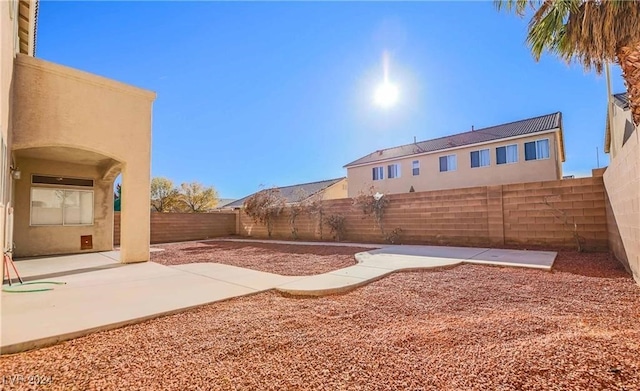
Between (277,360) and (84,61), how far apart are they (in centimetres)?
1042

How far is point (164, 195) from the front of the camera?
89.9 feet

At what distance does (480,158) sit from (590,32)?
47.0 feet

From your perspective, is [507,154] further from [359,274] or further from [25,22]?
[25,22]

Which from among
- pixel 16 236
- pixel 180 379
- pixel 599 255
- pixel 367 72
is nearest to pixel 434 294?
pixel 180 379

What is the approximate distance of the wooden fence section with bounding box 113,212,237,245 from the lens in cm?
1631

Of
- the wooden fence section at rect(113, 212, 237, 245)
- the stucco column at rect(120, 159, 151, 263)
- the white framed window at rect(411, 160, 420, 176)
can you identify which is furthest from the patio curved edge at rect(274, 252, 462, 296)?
the white framed window at rect(411, 160, 420, 176)

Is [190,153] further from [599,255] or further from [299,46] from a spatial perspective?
[599,255]

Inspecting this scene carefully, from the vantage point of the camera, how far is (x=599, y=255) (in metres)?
7.44

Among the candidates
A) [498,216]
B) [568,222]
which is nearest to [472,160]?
[498,216]

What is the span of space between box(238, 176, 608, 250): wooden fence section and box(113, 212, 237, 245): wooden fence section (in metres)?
8.71

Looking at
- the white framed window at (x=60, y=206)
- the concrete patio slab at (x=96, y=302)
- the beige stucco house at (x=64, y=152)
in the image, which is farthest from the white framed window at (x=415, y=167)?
the white framed window at (x=60, y=206)

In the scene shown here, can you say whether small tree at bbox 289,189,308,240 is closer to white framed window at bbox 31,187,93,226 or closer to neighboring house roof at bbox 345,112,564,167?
white framed window at bbox 31,187,93,226

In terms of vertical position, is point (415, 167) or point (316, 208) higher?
point (415, 167)

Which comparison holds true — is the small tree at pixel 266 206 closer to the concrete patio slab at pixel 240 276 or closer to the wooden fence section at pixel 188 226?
the wooden fence section at pixel 188 226
